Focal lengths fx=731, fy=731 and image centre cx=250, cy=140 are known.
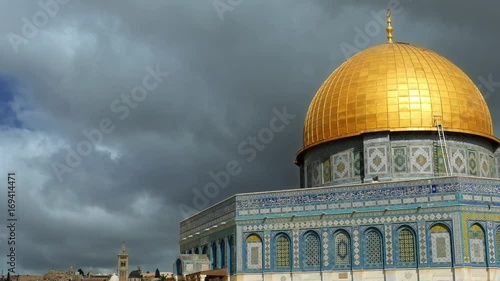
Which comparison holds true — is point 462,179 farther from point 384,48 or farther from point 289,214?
point 384,48

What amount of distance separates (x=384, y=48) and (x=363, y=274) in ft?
32.7

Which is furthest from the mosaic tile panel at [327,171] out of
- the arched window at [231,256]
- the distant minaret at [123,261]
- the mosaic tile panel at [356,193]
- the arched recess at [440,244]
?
the distant minaret at [123,261]

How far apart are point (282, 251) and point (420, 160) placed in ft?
19.5

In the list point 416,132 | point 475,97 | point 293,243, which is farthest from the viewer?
point 475,97

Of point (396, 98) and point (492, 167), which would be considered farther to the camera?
point (492, 167)

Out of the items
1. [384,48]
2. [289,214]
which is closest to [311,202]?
[289,214]

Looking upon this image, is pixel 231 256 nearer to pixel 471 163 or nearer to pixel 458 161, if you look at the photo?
pixel 458 161

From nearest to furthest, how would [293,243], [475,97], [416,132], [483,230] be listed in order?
[483,230]
[293,243]
[416,132]
[475,97]

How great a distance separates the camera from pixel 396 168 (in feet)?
85.6

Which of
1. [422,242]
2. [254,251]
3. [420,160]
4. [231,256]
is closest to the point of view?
[422,242]

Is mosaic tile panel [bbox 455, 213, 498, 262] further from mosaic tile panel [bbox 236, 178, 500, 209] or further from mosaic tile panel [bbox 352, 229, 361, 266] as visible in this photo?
mosaic tile panel [bbox 352, 229, 361, 266]

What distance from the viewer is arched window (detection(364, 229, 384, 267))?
23375 millimetres

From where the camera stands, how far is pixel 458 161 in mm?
26453

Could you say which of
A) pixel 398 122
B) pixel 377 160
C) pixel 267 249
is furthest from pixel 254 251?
pixel 398 122
